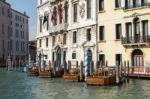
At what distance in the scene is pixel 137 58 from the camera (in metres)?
29.9

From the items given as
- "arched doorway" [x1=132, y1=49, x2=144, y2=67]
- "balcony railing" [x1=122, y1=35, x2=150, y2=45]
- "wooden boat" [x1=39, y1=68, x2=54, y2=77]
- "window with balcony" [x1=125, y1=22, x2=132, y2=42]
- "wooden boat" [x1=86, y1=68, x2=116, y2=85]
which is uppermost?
"window with balcony" [x1=125, y1=22, x2=132, y2=42]

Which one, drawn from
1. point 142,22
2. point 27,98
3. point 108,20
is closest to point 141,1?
point 142,22

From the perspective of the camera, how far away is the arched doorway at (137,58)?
29.5m

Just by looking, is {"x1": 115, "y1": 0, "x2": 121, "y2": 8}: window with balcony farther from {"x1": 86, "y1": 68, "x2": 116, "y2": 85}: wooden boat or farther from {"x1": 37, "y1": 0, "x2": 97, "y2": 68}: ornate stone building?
{"x1": 86, "y1": 68, "x2": 116, "y2": 85}: wooden boat

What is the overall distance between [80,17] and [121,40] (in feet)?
22.7

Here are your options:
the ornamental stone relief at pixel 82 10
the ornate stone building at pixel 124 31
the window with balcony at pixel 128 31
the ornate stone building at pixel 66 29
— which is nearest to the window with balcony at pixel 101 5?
the ornate stone building at pixel 124 31

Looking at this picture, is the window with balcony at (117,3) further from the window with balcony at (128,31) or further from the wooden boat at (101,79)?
the wooden boat at (101,79)

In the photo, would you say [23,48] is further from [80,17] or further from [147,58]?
[147,58]

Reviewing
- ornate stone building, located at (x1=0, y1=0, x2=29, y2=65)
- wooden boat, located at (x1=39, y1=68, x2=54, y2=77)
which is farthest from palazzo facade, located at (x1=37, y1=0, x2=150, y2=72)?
ornate stone building, located at (x1=0, y1=0, x2=29, y2=65)

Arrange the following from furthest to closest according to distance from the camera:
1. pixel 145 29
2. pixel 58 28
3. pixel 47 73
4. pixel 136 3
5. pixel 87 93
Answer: pixel 58 28, pixel 47 73, pixel 136 3, pixel 145 29, pixel 87 93

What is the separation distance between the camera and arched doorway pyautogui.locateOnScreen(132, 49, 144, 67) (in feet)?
96.9

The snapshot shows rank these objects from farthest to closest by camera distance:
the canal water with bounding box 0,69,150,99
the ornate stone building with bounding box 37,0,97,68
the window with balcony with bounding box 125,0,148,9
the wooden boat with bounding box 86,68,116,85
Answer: the ornate stone building with bounding box 37,0,97,68
the window with balcony with bounding box 125,0,148,9
the wooden boat with bounding box 86,68,116,85
the canal water with bounding box 0,69,150,99

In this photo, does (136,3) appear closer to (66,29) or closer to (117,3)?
(117,3)

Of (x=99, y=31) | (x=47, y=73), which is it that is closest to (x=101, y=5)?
(x=99, y=31)
